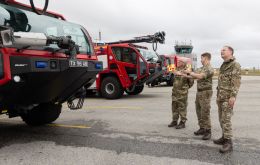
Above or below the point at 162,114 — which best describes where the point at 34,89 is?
above

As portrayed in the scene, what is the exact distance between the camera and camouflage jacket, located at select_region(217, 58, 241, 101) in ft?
15.4

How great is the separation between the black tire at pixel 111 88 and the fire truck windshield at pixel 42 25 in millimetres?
6270

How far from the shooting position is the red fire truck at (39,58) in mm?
4188

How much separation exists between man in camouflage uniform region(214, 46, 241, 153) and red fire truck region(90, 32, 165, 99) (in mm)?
6871

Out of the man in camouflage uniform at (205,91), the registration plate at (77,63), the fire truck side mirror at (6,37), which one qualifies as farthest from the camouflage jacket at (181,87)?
the fire truck side mirror at (6,37)

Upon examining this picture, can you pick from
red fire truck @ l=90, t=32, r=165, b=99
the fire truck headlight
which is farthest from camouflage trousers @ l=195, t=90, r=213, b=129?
red fire truck @ l=90, t=32, r=165, b=99

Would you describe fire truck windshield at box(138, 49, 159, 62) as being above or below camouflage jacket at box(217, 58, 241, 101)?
above

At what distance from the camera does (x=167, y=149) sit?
16.2 feet

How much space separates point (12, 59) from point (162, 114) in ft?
16.6

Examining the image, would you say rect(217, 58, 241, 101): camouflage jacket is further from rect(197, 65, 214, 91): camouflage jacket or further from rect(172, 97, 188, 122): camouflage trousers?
rect(172, 97, 188, 122): camouflage trousers

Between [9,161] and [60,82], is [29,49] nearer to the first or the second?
[60,82]

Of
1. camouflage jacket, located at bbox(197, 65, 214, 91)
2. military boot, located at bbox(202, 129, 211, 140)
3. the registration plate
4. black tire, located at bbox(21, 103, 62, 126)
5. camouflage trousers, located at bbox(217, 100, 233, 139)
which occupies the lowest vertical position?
military boot, located at bbox(202, 129, 211, 140)

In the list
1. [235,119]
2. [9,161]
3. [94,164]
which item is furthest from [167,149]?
[235,119]

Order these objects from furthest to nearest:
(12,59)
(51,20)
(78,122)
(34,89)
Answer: (78,122), (51,20), (34,89), (12,59)
